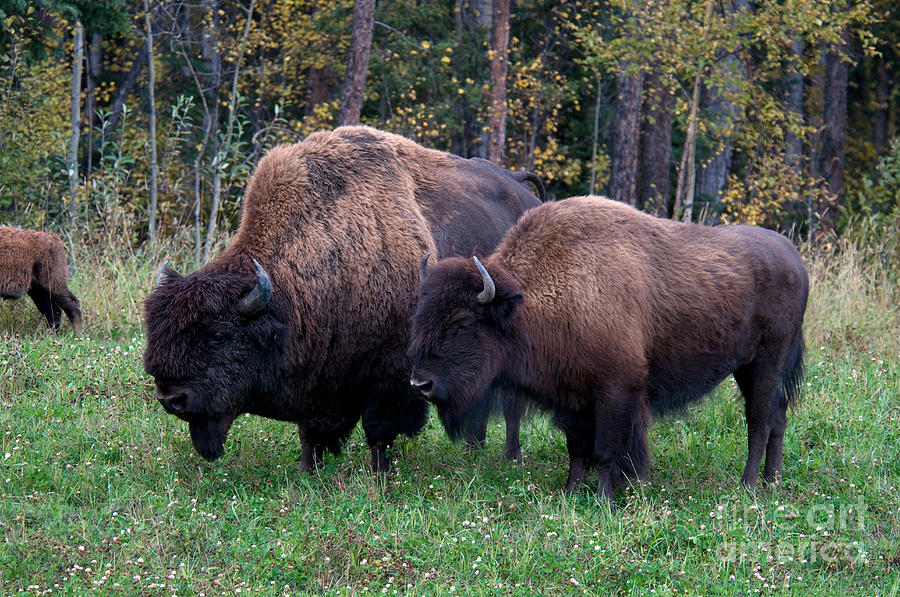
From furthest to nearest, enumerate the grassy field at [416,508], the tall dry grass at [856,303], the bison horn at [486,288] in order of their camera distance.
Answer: the tall dry grass at [856,303] < the bison horn at [486,288] < the grassy field at [416,508]

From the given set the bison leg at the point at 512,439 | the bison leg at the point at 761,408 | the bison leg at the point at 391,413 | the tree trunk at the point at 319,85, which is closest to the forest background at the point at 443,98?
the tree trunk at the point at 319,85

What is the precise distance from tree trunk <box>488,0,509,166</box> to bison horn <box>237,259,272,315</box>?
40.2 feet

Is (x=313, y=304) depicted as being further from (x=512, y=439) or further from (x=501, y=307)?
(x=512, y=439)

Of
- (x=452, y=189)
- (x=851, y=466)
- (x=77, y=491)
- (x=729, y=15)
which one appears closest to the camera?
(x=77, y=491)

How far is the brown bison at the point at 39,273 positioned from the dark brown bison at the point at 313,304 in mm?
3760

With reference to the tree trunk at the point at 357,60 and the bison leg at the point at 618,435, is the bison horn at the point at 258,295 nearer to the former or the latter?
the bison leg at the point at 618,435

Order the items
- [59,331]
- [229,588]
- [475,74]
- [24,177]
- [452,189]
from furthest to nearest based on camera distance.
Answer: [475,74] < [24,177] < [59,331] < [452,189] < [229,588]

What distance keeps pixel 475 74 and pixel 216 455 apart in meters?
16.4

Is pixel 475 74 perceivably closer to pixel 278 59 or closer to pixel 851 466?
pixel 278 59

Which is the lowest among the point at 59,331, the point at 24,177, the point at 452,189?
the point at 59,331

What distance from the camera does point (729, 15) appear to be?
14.6 metres

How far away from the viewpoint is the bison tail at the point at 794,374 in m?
6.64

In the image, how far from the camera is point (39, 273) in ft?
30.4

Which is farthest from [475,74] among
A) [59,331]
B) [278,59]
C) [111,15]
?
[59,331]
